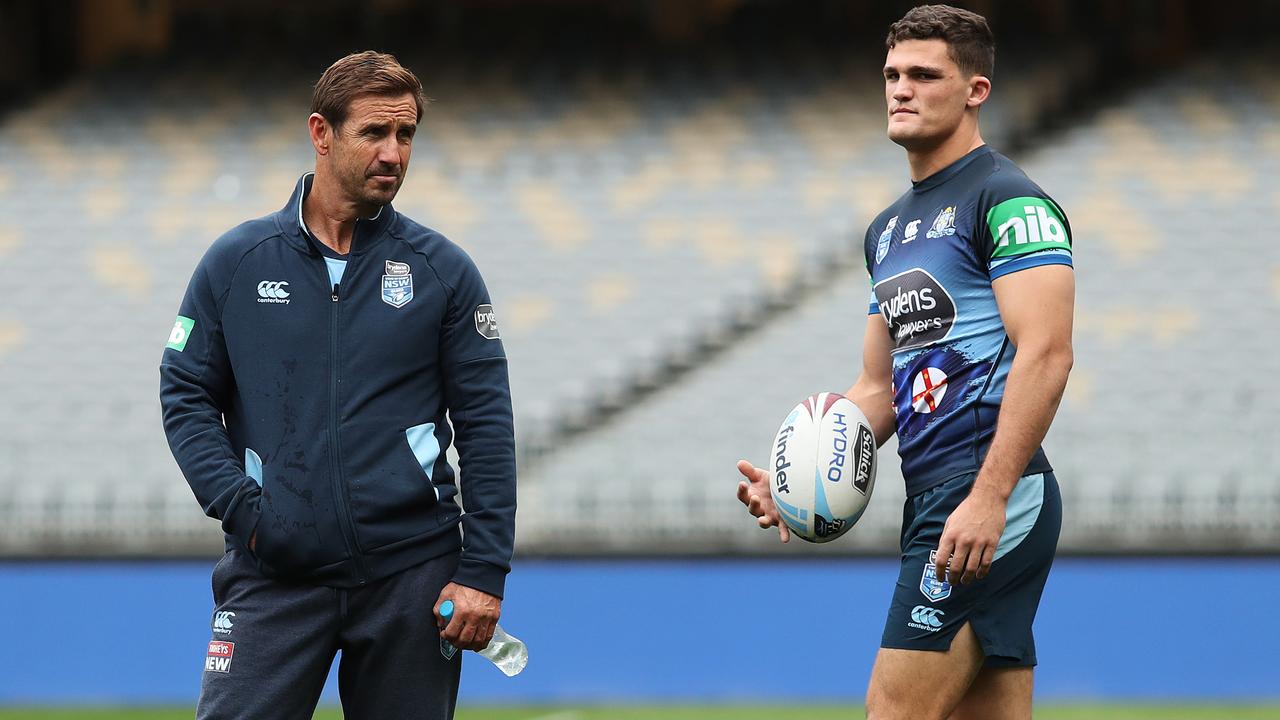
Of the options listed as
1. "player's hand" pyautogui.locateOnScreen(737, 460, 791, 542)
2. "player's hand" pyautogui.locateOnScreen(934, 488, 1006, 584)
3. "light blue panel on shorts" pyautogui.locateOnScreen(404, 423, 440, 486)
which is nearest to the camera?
"player's hand" pyautogui.locateOnScreen(934, 488, 1006, 584)

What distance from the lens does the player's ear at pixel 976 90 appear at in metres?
4.00

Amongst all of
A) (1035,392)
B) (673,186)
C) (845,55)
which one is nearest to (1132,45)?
(845,55)

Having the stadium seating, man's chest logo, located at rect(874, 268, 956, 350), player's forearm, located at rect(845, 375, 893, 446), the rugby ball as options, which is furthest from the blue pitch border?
man's chest logo, located at rect(874, 268, 956, 350)

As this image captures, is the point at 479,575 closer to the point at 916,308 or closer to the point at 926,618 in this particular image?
the point at 926,618

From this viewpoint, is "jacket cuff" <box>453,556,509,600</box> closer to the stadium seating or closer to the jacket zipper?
the jacket zipper

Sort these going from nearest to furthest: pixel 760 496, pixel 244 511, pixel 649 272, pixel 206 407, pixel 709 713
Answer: pixel 244 511
pixel 206 407
pixel 760 496
pixel 709 713
pixel 649 272

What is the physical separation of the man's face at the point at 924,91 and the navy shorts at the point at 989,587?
83 cm

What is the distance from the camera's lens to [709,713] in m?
9.39

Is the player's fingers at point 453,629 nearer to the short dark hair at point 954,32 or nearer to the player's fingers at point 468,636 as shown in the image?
the player's fingers at point 468,636

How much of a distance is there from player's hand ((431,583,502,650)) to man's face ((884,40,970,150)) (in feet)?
4.65

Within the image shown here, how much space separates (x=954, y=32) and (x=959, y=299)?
62cm

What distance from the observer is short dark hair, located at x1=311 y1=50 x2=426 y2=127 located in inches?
151

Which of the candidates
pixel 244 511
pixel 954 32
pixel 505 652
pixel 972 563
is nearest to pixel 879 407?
pixel 972 563

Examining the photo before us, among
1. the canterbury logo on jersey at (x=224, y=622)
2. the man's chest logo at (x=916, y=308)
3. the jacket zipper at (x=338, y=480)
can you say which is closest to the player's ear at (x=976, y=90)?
the man's chest logo at (x=916, y=308)
